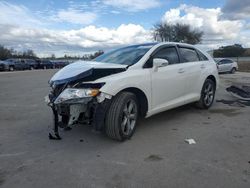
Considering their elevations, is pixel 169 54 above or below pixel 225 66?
above

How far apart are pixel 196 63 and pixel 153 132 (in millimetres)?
2265

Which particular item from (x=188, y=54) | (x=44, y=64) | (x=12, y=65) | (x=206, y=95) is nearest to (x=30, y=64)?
(x=44, y=64)

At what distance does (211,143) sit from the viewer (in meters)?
4.37

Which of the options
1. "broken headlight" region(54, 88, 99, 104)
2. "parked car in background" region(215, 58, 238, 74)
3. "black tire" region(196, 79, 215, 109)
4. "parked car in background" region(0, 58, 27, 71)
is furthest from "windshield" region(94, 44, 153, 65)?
"parked car in background" region(0, 58, 27, 71)

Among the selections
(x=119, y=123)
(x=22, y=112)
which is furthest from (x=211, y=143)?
(x=22, y=112)

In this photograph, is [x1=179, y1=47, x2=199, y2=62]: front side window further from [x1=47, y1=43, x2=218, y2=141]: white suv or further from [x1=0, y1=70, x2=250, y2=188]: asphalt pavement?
[x1=0, y1=70, x2=250, y2=188]: asphalt pavement

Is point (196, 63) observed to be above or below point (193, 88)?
above

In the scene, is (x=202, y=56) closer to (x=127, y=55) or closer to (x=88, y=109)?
(x=127, y=55)

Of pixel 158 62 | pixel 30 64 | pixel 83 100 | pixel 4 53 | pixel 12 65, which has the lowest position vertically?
pixel 83 100

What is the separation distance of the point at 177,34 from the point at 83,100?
153ft

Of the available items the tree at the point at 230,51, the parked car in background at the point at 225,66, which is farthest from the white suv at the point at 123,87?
the tree at the point at 230,51

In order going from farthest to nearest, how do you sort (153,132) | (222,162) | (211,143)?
1. (153,132)
2. (211,143)
3. (222,162)

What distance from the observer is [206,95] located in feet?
22.4

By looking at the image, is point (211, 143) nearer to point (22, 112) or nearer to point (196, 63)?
point (196, 63)
